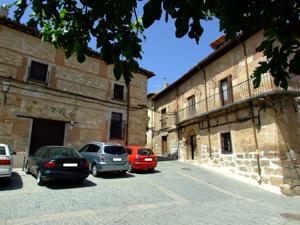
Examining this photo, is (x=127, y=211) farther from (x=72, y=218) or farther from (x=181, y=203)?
(x=181, y=203)

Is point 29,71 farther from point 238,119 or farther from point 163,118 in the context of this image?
point 163,118

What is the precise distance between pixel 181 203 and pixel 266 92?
23.8ft

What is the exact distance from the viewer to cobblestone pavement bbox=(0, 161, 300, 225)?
16.1ft

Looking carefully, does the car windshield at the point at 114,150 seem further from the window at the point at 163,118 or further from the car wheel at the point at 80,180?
the window at the point at 163,118

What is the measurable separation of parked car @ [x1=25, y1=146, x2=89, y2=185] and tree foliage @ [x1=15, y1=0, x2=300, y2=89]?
242 inches

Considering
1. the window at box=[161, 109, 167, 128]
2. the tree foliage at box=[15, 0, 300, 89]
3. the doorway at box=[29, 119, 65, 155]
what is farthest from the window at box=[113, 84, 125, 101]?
the tree foliage at box=[15, 0, 300, 89]

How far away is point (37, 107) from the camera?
12.2m

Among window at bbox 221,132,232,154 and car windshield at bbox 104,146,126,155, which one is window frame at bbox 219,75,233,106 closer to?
window at bbox 221,132,232,154

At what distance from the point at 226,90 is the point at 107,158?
8.92m

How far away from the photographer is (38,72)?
501 inches

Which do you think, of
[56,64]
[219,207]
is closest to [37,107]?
[56,64]

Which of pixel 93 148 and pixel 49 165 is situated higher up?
pixel 93 148

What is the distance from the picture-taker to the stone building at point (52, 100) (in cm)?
1151

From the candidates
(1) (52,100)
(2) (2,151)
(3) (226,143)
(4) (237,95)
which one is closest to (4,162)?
(2) (2,151)
